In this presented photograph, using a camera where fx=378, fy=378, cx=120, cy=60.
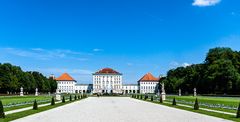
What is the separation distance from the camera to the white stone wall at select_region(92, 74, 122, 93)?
161875 millimetres

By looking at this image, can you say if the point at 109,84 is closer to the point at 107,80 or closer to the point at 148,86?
the point at 107,80

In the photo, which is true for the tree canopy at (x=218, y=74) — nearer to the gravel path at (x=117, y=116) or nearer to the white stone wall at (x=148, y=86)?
the gravel path at (x=117, y=116)

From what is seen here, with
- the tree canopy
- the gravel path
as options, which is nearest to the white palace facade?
the tree canopy

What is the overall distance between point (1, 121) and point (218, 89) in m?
52.7

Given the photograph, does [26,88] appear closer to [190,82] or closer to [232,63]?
[190,82]

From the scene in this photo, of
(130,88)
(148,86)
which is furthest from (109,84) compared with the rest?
(148,86)

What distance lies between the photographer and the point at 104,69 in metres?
166

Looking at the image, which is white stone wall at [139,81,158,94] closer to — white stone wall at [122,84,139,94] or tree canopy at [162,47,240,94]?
white stone wall at [122,84,139,94]

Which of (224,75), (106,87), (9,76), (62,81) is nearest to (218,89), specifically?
(224,75)

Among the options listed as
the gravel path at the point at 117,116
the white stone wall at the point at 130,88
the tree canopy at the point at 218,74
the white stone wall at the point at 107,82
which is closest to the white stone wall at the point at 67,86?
the white stone wall at the point at 107,82

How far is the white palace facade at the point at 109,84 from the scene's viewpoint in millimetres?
162625

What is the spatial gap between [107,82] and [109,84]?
1.24 metres

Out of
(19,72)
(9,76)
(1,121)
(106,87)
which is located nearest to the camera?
(1,121)

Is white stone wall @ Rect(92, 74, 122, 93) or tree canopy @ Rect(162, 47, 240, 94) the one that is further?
white stone wall @ Rect(92, 74, 122, 93)
